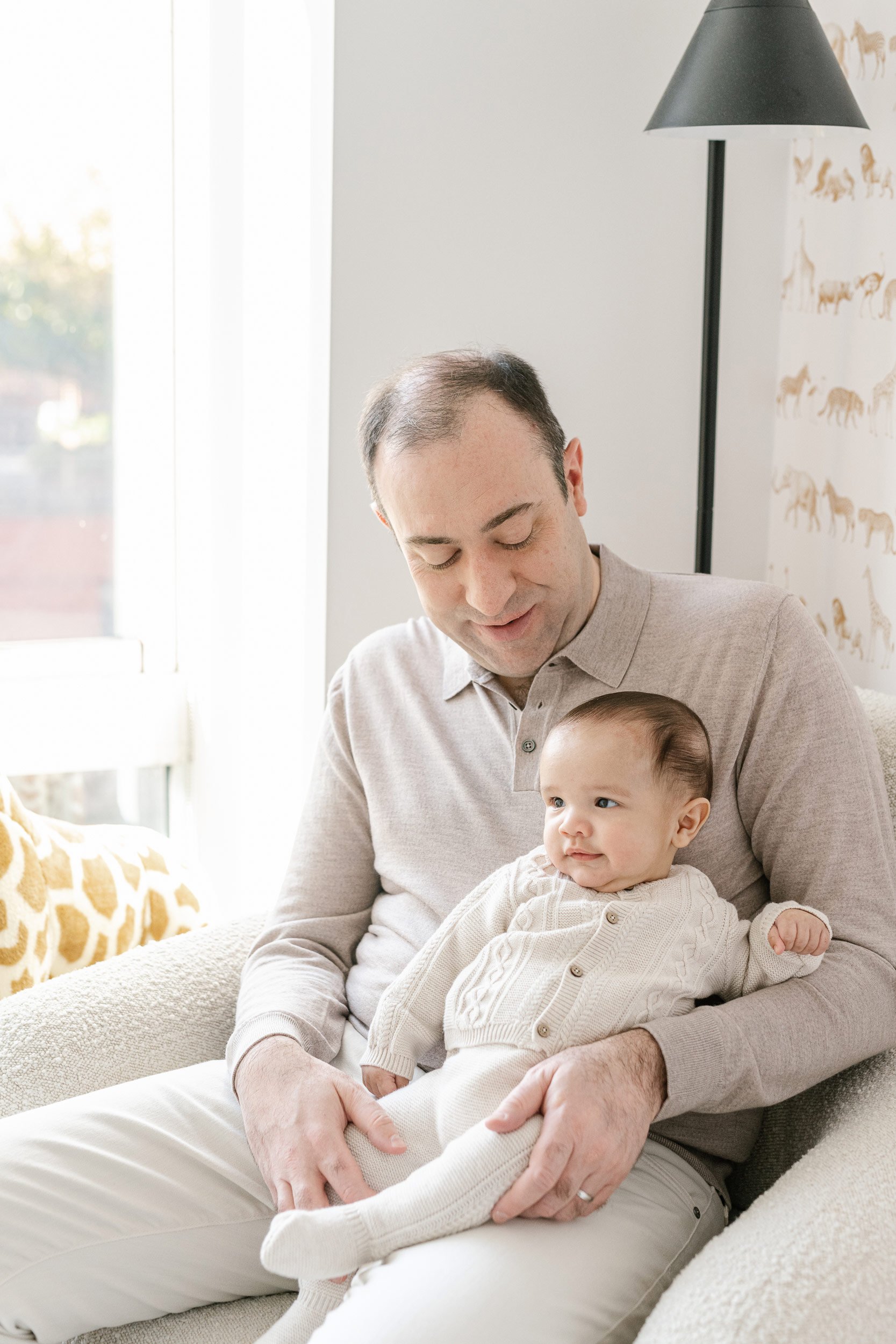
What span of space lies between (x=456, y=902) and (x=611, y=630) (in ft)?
1.14

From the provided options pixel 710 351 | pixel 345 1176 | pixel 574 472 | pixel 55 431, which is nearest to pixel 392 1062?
pixel 345 1176

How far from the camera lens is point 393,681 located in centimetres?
156

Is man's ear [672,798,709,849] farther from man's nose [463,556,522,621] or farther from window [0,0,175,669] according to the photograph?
window [0,0,175,669]

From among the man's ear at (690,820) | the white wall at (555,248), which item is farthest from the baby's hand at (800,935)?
the white wall at (555,248)

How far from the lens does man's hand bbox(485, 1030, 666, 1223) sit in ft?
3.45

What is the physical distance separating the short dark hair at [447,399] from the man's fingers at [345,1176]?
2.27 feet

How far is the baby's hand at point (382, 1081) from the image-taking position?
1.26 metres

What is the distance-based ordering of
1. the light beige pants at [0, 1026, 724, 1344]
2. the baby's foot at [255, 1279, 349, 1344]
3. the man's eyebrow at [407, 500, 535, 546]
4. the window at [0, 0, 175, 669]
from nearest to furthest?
the light beige pants at [0, 1026, 724, 1344], the baby's foot at [255, 1279, 349, 1344], the man's eyebrow at [407, 500, 535, 546], the window at [0, 0, 175, 669]

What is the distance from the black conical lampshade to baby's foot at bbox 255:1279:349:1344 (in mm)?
1567

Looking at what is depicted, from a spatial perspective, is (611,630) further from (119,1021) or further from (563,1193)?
(119,1021)

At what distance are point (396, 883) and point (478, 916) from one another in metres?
0.23

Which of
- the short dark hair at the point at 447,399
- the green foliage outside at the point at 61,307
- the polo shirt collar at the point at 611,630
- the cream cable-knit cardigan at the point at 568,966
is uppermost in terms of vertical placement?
the green foliage outside at the point at 61,307

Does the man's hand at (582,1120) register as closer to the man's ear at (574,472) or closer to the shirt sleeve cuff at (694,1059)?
the shirt sleeve cuff at (694,1059)

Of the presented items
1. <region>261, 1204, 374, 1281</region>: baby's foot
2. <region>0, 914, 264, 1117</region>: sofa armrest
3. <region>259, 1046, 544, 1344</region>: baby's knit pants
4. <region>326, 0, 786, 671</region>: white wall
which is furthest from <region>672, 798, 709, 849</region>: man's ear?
<region>326, 0, 786, 671</region>: white wall
